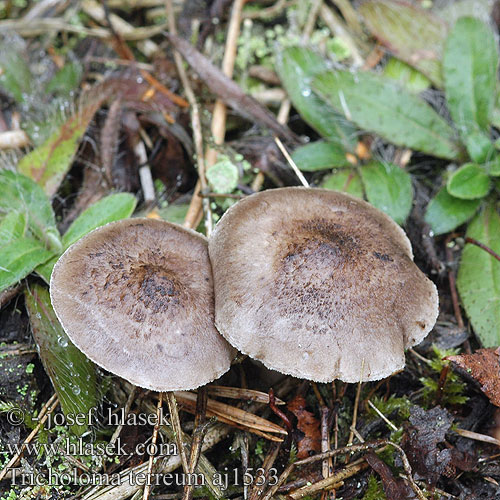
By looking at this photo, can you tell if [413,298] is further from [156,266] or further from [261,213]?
[156,266]

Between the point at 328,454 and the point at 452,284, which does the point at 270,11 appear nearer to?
the point at 452,284

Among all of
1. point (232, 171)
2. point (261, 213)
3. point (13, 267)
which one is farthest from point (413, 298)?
point (13, 267)

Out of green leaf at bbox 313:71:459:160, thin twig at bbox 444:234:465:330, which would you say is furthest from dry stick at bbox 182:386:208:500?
green leaf at bbox 313:71:459:160

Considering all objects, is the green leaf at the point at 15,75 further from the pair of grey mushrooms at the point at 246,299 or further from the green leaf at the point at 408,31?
the green leaf at the point at 408,31

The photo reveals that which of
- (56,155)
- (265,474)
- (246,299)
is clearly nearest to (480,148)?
(246,299)

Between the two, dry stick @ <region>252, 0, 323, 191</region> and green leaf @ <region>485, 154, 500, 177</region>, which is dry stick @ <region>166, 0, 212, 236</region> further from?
green leaf @ <region>485, 154, 500, 177</region>
